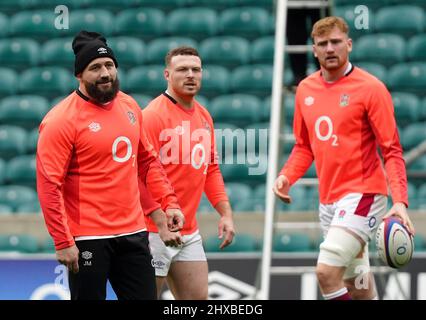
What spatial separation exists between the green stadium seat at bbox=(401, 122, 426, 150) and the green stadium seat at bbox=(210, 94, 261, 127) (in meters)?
1.44

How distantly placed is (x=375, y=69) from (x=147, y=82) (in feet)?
7.67

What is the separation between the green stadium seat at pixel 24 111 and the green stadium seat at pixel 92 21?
1247 millimetres

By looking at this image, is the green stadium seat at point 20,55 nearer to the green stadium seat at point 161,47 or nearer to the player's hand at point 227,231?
the green stadium seat at point 161,47

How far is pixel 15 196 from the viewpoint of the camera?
10992mm

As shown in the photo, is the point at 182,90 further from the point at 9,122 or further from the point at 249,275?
the point at 9,122

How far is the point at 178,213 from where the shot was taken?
6.45m

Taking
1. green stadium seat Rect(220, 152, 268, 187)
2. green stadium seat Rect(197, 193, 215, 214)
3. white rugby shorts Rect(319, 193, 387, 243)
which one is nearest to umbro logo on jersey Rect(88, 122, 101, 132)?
white rugby shorts Rect(319, 193, 387, 243)

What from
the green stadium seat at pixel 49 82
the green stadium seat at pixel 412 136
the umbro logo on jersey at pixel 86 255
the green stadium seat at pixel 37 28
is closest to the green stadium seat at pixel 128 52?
the green stadium seat at pixel 49 82

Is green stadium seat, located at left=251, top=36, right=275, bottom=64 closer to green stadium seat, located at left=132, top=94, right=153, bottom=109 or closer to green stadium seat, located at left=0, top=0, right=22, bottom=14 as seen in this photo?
green stadium seat, located at left=132, top=94, right=153, bottom=109

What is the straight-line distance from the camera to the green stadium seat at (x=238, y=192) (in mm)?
10789

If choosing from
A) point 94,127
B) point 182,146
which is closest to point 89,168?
point 94,127

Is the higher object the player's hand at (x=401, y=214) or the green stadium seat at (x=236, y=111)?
the green stadium seat at (x=236, y=111)

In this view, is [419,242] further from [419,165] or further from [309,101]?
[309,101]

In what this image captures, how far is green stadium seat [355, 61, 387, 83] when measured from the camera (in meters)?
12.2
